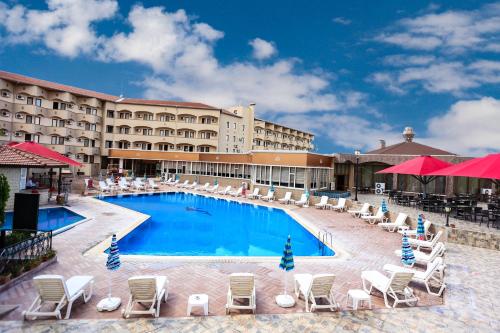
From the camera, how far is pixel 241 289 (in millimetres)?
5746

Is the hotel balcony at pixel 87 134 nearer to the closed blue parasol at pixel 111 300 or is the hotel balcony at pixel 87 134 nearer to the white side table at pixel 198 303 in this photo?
the closed blue parasol at pixel 111 300

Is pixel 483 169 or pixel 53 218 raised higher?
pixel 483 169

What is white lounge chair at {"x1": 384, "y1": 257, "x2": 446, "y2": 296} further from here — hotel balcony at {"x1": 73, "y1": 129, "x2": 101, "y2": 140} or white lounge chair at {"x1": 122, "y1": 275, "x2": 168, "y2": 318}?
hotel balcony at {"x1": 73, "y1": 129, "x2": 101, "y2": 140}

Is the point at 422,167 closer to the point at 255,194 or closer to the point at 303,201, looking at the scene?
the point at 303,201

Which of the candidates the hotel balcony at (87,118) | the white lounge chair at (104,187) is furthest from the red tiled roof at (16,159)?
the hotel balcony at (87,118)

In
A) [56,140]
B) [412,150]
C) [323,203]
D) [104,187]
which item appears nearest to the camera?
[323,203]

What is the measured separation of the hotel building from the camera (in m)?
33.6

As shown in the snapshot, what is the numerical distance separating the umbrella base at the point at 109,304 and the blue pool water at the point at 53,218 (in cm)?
933

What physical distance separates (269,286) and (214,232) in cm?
761

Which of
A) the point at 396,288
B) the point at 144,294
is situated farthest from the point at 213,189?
the point at 396,288

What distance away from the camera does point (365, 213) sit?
1609 centimetres

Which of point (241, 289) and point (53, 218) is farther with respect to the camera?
point (53, 218)

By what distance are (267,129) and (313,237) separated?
156ft

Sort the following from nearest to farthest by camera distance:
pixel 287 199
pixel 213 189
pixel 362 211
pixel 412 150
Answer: pixel 362 211 → pixel 287 199 → pixel 412 150 → pixel 213 189
